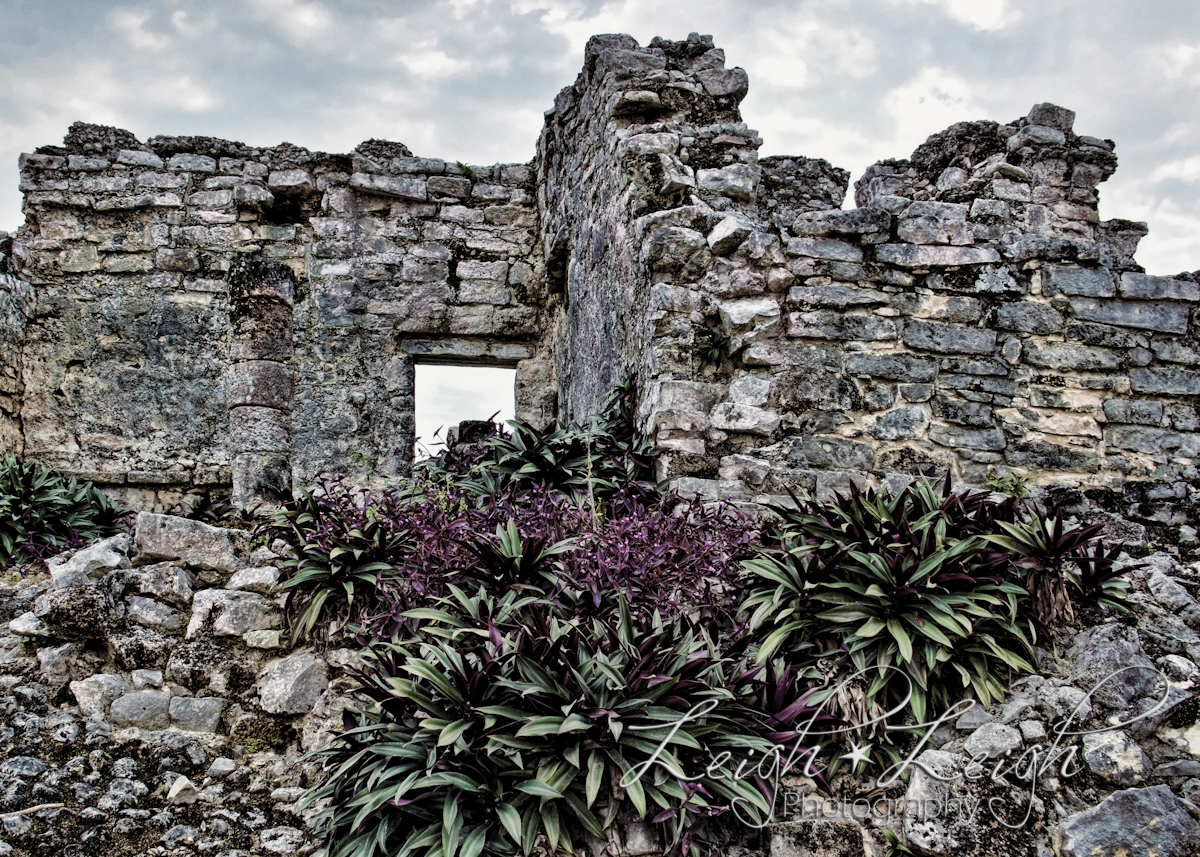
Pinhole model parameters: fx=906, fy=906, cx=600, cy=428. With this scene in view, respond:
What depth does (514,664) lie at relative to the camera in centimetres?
324

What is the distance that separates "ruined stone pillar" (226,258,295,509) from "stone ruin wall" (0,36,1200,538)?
3 cm

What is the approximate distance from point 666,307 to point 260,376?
3.54m

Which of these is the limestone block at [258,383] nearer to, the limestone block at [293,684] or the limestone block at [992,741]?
the limestone block at [293,684]

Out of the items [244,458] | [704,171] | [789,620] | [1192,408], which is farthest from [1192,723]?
[244,458]

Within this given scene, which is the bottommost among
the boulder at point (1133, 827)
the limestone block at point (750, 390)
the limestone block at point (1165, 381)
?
the boulder at point (1133, 827)

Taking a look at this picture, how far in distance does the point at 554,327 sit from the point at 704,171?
317 cm

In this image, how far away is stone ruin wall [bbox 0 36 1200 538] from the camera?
5.12 meters

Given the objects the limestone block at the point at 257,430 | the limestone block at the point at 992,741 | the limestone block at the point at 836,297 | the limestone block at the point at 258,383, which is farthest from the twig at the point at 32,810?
the limestone block at the point at 836,297

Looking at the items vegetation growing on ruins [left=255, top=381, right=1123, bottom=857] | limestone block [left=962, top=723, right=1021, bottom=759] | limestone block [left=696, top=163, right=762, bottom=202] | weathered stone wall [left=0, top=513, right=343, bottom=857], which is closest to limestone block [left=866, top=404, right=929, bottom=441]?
vegetation growing on ruins [left=255, top=381, right=1123, bottom=857]

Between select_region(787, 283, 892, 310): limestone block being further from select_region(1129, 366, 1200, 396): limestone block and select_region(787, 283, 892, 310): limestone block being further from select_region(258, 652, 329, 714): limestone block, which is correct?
select_region(258, 652, 329, 714): limestone block

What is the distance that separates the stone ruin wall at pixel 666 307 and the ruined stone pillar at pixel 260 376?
0.10 ft

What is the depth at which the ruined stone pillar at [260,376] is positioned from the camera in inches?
263

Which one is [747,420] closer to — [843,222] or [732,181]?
[843,222]

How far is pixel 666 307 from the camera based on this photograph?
5.18m
